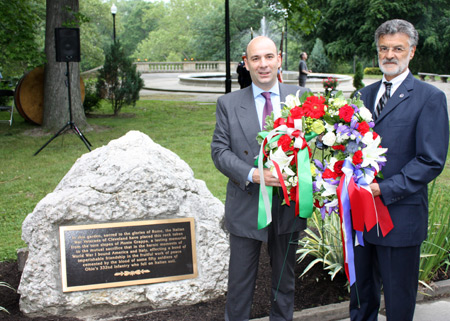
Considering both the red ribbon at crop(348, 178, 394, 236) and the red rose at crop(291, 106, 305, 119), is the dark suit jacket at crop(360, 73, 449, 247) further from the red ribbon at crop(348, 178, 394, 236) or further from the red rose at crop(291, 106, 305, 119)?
the red rose at crop(291, 106, 305, 119)

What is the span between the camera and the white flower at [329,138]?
9.04ft

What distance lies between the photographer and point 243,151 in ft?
10.3

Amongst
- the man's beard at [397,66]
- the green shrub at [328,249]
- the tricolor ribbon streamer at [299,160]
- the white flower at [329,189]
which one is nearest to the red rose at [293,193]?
the tricolor ribbon streamer at [299,160]

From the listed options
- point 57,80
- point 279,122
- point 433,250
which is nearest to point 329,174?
point 279,122

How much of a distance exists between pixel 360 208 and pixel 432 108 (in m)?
0.69

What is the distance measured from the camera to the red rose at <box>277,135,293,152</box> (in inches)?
109

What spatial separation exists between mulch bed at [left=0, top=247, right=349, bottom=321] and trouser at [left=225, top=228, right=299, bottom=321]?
525 millimetres

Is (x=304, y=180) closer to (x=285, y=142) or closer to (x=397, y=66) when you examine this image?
(x=285, y=142)

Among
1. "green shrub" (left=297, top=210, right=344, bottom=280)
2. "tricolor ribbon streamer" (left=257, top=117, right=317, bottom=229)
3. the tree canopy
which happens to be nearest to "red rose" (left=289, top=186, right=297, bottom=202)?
"tricolor ribbon streamer" (left=257, top=117, right=317, bottom=229)

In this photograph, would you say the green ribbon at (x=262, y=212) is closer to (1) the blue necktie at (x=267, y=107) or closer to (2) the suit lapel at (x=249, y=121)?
(2) the suit lapel at (x=249, y=121)

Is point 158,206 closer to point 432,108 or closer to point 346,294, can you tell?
point 346,294

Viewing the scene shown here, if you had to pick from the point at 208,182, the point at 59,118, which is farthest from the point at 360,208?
the point at 59,118

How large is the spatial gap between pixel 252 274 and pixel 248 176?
0.72 meters

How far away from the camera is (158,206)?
400cm
